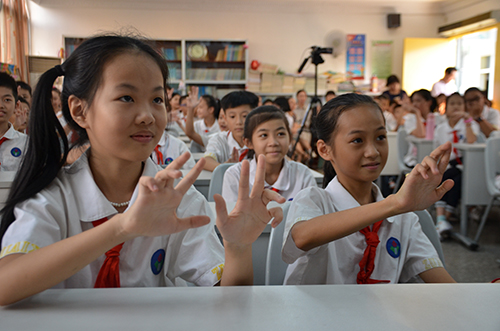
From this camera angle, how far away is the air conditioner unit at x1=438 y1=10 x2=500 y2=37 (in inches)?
257

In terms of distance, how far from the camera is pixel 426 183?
2.59 feet

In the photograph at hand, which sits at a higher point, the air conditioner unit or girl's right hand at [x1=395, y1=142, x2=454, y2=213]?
the air conditioner unit

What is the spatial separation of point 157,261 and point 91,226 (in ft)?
0.53

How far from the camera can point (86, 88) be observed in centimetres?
84

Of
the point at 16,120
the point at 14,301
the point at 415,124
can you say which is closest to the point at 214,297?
the point at 14,301

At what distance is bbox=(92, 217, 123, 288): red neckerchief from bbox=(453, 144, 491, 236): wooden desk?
3.04m

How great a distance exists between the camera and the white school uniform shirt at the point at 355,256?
1.03m

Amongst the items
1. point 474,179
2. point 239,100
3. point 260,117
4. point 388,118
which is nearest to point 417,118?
point 474,179

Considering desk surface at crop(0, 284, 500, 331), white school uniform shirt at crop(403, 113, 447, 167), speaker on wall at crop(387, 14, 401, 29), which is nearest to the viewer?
desk surface at crop(0, 284, 500, 331)

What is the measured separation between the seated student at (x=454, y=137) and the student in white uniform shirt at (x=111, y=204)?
291 centimetres

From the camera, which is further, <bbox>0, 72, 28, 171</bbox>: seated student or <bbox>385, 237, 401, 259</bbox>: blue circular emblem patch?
<bbox>0, 72, 28, 171</bbox>: seated student

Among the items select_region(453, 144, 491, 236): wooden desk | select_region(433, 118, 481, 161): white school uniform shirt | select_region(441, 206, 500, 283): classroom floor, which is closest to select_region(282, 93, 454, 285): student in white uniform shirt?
select_region(441, 206, 500, 283): classroom floor

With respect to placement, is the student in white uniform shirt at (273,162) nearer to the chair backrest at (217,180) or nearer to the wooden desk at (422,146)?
the chair backrest at (217,180)

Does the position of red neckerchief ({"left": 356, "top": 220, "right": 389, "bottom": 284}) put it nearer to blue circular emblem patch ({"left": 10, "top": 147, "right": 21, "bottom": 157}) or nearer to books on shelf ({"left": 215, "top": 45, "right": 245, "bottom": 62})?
blue circular emblem patch ({"left": 10, "top": 147, "right": 21, "bottom": 157})
